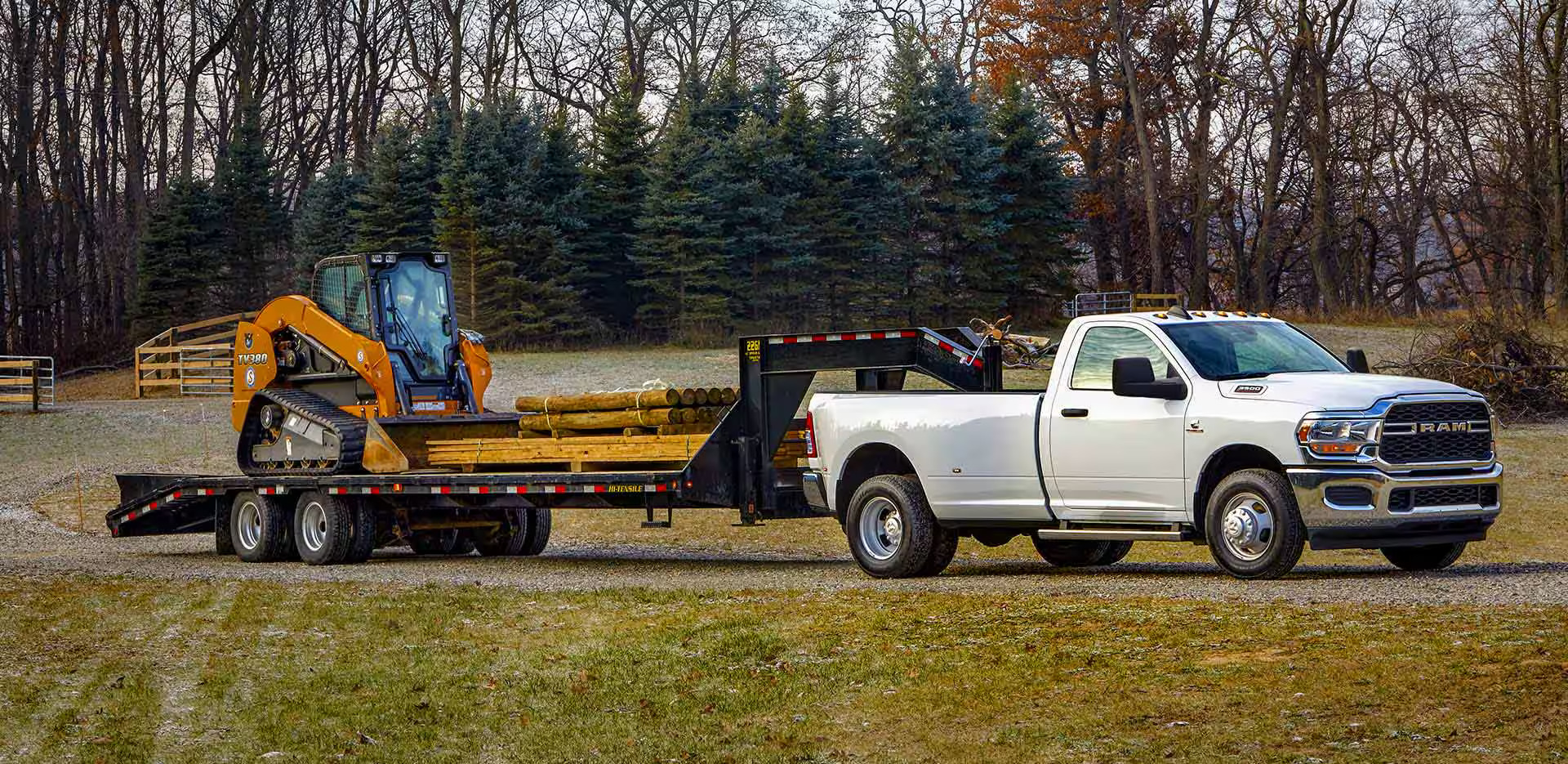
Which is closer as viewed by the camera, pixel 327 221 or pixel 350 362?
pixel 350 362

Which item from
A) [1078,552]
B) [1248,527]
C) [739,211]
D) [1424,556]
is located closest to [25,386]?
[739,211]

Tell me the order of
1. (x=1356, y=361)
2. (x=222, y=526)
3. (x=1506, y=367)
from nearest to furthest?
(x=1356, y=361)
(x=222, y=526)
(x=1506, y=367)

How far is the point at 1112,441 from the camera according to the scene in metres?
12.8

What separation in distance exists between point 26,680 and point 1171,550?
11976 millimetres

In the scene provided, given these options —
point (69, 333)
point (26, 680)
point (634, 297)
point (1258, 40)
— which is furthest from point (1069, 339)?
point (69, 333)

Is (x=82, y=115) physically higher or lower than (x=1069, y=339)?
higher

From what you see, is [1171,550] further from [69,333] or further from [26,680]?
[69,333]

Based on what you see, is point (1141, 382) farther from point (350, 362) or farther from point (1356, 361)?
point (350, 362)

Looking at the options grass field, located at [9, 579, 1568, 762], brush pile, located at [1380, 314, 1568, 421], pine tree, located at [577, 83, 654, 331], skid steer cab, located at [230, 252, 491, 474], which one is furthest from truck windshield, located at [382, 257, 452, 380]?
pine tree, located at [577, 83, 654, 331]

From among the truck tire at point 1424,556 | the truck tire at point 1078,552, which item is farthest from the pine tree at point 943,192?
the truck tire at point 1424,556

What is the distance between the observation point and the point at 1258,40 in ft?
198

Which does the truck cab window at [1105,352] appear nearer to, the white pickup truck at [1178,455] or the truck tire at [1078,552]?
the white pickup truck at [1178,455]

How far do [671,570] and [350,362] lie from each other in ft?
15.9

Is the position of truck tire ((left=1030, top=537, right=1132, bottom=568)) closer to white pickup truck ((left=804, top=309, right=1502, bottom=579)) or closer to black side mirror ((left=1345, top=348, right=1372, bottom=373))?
white pickup truck ((left=804, top=309, right=1502, bottom=579))
